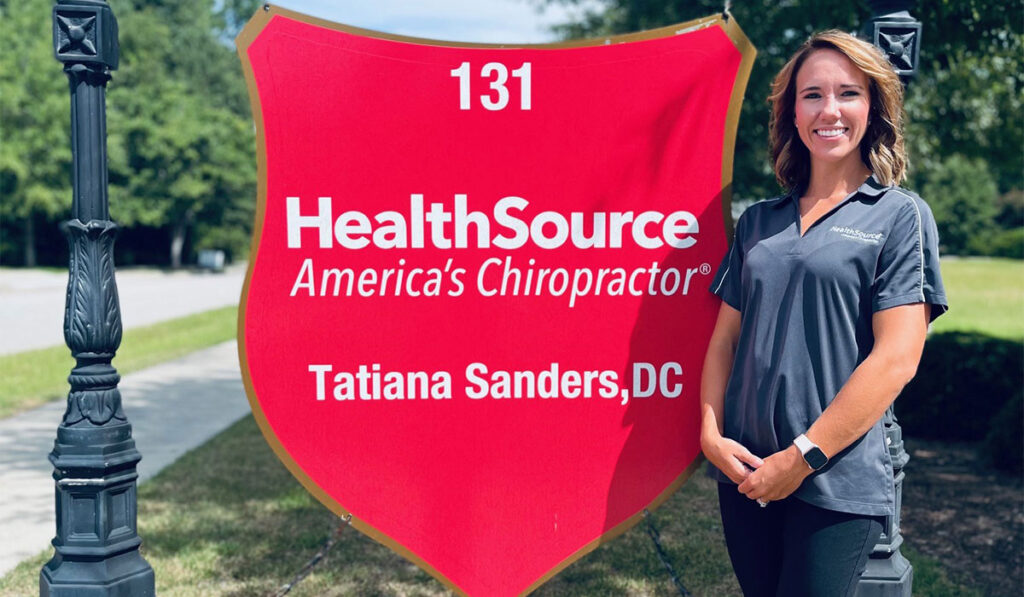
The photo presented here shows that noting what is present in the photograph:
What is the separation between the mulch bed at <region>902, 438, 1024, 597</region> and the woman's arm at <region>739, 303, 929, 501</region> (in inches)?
106

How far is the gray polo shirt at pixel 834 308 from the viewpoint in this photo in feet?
7.34

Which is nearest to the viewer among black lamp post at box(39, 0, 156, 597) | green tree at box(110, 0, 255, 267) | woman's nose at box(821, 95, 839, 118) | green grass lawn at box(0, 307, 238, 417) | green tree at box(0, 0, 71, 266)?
woman's nose at box(821, 95, 839, 118)

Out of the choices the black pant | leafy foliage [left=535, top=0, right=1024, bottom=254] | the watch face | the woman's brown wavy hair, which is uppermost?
leafy foliage [left=535, top=0, right=1024, bottom=254]

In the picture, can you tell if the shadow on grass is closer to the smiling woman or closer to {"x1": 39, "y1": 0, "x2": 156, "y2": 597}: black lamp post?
{"x1": 39, "y1": 0, "x2": 156, "y2": 597}: black lamp post

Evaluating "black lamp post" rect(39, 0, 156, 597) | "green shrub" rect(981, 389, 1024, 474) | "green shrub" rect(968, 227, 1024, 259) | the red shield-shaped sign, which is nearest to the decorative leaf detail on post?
"black lamp post" rect(39, 0, 156, 597)

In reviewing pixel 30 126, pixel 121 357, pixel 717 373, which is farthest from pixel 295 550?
pixel 30 126

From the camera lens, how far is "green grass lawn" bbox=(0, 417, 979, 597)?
171 inches

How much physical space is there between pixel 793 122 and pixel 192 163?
3823 cm

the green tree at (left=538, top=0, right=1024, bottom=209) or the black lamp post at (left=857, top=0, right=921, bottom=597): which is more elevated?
the green tree at (left=538, top=0, right=1024, bottom=209)

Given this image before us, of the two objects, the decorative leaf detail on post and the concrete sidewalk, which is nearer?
the decorative leaf detail on post

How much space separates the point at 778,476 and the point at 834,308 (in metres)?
0.44

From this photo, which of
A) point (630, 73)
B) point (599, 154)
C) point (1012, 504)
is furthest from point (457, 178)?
point (1012, 504)

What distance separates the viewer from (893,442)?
9.95 ft

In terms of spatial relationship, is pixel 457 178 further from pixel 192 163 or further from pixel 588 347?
pixel 192 163
